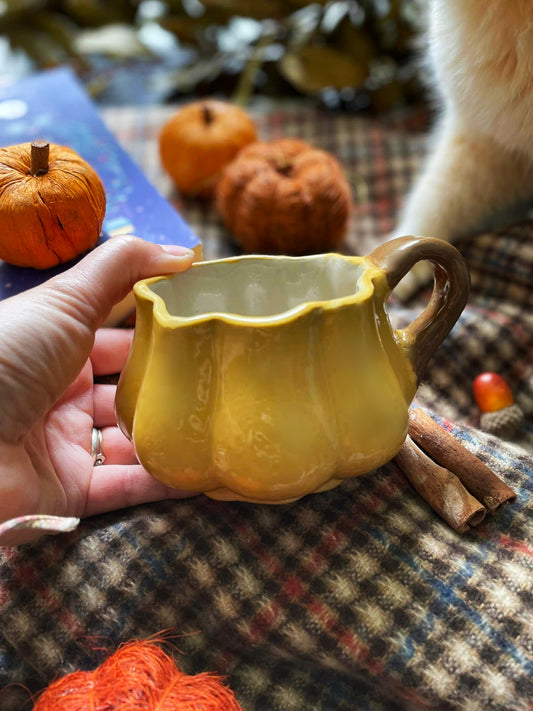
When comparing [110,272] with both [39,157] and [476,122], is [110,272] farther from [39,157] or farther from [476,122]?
[476,122]

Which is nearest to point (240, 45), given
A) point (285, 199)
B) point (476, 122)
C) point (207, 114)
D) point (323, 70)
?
point (323, 70)

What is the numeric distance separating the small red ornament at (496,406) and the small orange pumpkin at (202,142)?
0.55m

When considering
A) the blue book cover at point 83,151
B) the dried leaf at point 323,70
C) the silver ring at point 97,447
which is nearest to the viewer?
the silver ring at point 97,447

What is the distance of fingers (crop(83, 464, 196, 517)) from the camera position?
0.50m

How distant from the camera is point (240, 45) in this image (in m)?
1.32

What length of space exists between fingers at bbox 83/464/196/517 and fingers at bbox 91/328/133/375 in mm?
117

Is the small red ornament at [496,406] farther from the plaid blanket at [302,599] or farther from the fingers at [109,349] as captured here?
the fingers at [109,349]

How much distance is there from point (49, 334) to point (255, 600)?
9.1 inches

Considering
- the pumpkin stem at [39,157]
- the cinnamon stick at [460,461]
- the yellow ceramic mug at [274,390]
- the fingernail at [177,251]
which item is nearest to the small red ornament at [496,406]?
the cinnamon stick at [460,461]

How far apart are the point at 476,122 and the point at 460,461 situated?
36 cm

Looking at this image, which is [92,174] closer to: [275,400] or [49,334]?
[49,334]

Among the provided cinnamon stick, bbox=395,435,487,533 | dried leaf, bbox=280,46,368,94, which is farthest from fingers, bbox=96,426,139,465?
dried leaf, bbox=280,46,368,94

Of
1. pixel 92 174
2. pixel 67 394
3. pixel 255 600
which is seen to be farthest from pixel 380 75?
pixel 255 600

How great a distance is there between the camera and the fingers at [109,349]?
0.59m
